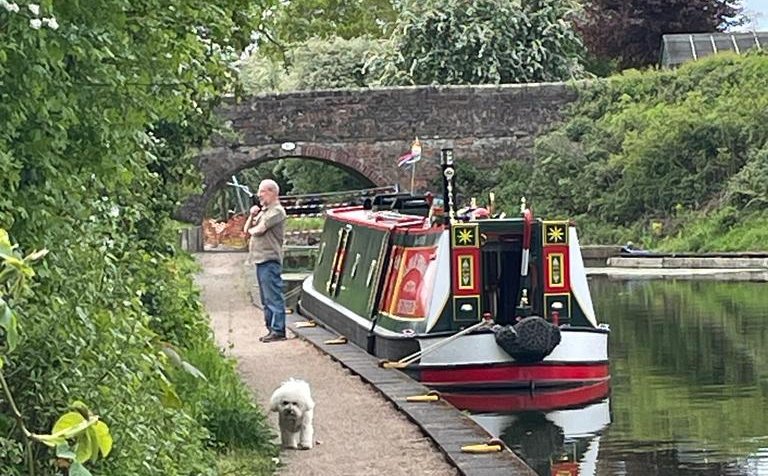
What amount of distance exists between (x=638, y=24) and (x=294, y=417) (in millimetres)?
31656

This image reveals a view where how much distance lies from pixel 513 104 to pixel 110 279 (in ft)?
92.4

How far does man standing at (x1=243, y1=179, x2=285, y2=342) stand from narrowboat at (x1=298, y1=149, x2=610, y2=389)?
89 centimetres

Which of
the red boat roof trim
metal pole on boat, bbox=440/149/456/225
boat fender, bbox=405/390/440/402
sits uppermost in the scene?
metal pole on boat, bbox=440/149/456/225

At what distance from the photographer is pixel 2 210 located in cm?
412

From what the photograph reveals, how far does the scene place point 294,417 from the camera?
7.92 m

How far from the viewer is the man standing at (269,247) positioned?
13367mm

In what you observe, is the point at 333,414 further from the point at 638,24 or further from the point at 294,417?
the point at 638,24

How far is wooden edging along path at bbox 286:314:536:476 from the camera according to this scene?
24.6ft

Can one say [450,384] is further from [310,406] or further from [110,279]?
[110,279]

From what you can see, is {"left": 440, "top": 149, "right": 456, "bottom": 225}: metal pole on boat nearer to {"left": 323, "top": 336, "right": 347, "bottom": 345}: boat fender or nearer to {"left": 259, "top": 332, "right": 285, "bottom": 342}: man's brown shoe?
{"left": 323, "top": 336, "right": 347, "bottom": 345}: boat fender

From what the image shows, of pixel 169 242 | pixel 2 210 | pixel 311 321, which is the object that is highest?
pixel 2 210

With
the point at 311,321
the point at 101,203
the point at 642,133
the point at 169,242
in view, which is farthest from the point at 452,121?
the point at 101,203

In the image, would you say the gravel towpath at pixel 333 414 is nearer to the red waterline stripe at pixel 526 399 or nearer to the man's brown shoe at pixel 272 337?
the man's brown shoe at pixel 272 337

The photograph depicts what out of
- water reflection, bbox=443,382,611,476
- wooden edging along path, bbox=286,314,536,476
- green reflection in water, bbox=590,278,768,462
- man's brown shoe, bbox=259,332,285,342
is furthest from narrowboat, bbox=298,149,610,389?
man's brown shoe, bbox=259,332,285,342
